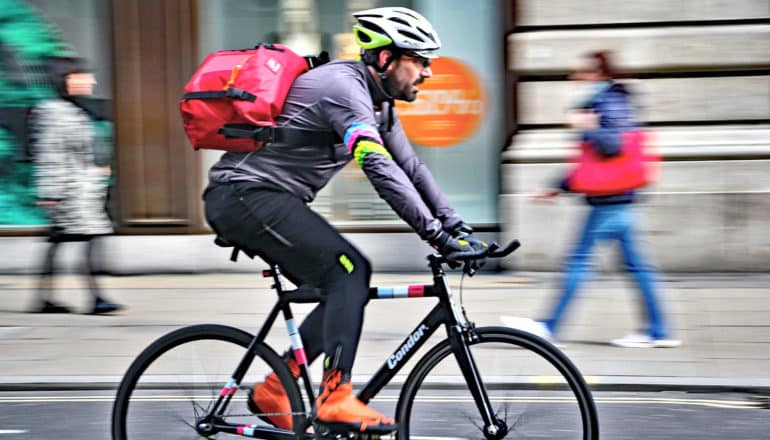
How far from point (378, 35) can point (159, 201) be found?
5985 millimetres

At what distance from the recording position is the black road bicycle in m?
3.75

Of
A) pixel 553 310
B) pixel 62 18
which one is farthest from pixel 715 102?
pixel 62 18

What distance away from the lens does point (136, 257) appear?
30.9ft

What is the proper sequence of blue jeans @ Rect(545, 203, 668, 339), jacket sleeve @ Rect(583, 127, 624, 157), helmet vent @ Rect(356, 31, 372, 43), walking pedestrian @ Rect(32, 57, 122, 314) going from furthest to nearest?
walking pedestrian @ Rect(32, 57, 122, 314) < blue jeans @ Rect(545, 203, 668, 339) < jacket sleeve @ Rect(583, 127, 624, 157) < helmet vent @ Rect(356, 31, 372, 43)

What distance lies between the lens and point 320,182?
3988 mm

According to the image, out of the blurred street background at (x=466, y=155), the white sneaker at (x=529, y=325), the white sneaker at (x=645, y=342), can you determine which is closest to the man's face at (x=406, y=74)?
the white sneaker at (x=529, y=325)

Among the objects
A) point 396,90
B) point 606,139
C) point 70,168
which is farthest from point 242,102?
point 70,168

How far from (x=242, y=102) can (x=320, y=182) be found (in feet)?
1.48

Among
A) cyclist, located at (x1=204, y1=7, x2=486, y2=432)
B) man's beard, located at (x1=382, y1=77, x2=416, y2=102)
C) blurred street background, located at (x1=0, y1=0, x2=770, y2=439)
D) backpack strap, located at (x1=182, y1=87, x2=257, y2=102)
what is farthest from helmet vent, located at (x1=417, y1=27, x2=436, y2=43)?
blurred street background, located at (x1=0, y1=0, x2=770, y2=439)

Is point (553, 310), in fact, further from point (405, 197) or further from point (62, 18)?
point (62, 18)

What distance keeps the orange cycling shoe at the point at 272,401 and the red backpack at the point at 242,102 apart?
0.84 meters

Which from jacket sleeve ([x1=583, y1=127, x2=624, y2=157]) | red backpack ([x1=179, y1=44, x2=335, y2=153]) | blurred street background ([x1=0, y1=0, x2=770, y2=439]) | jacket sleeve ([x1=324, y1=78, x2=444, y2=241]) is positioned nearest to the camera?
jacket sleeve ([x1=324, y1=78, x2=444, y2=241])

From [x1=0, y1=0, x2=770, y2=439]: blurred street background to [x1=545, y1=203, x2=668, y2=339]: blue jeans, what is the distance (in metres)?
0.56

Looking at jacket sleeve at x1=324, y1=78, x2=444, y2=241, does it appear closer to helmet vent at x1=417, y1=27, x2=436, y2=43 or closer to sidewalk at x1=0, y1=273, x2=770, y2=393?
helmet vent at x1=417, y1=27, x2=436, y2=43
